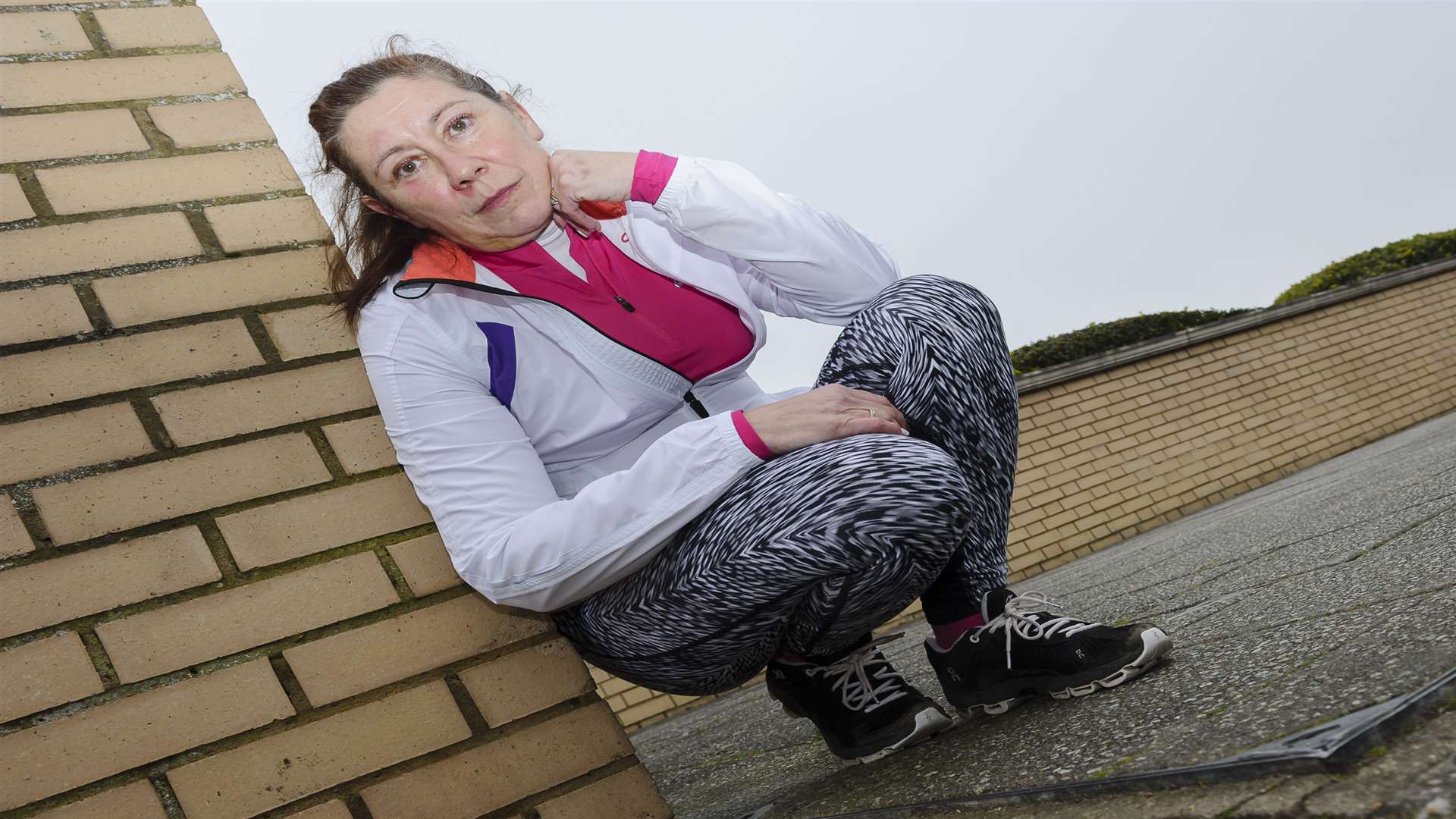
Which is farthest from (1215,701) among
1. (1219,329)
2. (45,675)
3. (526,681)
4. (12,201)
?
(1219,329)

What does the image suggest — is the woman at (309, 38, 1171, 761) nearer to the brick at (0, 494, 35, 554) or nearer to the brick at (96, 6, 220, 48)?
the brick at (96, 6, 220, 48)

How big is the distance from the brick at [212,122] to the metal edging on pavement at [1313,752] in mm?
1735

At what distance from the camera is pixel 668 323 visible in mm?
1827

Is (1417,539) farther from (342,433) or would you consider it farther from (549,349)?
(342,433)

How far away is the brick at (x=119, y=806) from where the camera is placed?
1423 millimetres

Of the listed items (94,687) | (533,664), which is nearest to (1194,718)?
(533,664)

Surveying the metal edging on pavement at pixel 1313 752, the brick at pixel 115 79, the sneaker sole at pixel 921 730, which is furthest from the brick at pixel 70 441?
the metal edging on pavement at pixel 1313 752

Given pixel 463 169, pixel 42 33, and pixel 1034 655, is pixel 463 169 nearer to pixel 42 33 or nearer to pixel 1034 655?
pixel 42 33

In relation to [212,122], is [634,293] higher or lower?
lower

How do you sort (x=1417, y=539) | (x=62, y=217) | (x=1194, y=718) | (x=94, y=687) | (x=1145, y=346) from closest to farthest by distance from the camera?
(x=1194, y=718)
(x=94, y=687)
(x=62, y=217)
(x=1417, y=539)
(x=1145, y=346)

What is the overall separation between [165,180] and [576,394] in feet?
2.62

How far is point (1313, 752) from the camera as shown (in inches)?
37.9

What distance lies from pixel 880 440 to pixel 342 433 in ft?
2.98

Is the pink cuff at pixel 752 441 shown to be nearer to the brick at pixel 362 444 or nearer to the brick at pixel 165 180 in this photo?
the brick at pixel 362 444
